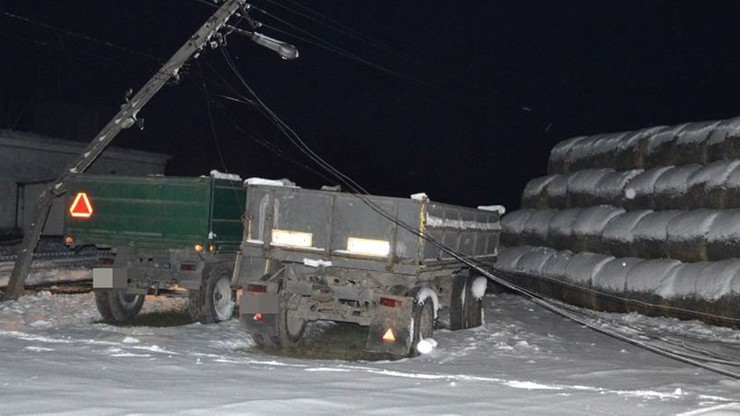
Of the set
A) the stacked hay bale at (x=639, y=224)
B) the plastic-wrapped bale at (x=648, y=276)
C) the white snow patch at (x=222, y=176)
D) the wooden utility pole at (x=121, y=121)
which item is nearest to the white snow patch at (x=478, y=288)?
the stacked hay bale at (x=639, y=224)

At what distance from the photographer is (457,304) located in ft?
44.7

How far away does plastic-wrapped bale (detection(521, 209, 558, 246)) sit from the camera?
2058 centimetres

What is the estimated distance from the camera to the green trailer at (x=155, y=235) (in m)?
13.0

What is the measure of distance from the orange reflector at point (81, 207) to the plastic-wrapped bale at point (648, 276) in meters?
10.8

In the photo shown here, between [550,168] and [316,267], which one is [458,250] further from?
[550,168]

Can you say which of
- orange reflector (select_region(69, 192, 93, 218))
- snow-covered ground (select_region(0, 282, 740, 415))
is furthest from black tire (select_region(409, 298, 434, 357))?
orange reflector (select_region(69, 192, 93, 218))

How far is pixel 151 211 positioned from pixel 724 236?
413 inches

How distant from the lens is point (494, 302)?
63.4 feet

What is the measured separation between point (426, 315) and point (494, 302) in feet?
27.4

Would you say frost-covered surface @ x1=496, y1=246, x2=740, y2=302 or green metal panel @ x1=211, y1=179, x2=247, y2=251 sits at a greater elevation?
green metal panel @ x1=211, y1=179, x2=247, y2=251

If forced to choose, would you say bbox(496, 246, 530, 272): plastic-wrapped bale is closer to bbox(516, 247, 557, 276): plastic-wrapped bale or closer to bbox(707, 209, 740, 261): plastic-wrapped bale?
bbox(516, 247, 557, 276): plastic-wrapped bale

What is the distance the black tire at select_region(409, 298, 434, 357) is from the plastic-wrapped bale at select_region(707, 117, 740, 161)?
8.25 meters

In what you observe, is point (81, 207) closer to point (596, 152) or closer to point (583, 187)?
point (583, 187)

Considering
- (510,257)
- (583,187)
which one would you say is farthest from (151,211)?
(583,187)
